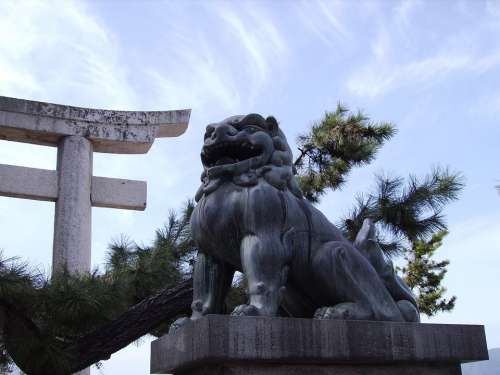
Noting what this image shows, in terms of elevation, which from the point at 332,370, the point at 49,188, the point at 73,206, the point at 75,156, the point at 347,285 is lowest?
the point at 332,370

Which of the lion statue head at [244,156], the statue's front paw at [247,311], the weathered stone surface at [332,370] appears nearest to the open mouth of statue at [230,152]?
the lion statue head at [244,156]

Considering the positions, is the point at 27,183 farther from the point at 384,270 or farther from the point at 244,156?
the point at 384,270

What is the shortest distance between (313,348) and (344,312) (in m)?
0.32

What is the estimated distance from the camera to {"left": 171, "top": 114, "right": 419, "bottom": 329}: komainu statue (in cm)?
278

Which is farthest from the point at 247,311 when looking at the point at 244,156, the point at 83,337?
the point at 83,337

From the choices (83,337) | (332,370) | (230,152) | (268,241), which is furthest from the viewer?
(83,337)

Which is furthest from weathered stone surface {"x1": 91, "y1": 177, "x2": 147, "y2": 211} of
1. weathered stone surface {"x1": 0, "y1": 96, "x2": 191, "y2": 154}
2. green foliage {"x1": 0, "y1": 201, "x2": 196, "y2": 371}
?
green foliage {"x1": 0, "y1": 201, "x2": 196, "y2": 371}

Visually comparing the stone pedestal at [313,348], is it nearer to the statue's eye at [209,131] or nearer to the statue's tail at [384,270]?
the statue's tail at [384,270]

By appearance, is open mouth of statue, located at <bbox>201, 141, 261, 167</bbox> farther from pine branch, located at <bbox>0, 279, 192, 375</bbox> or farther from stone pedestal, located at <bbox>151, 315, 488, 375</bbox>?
pine branch, located at <bbox>0, 279, 192, 375</bbox>

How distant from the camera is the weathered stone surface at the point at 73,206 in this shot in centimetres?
838

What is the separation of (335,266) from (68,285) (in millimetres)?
3116

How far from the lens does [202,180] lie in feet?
10.1

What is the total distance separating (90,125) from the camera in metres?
9.26

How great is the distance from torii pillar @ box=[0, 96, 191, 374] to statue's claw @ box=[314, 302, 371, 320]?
20.0 ft
